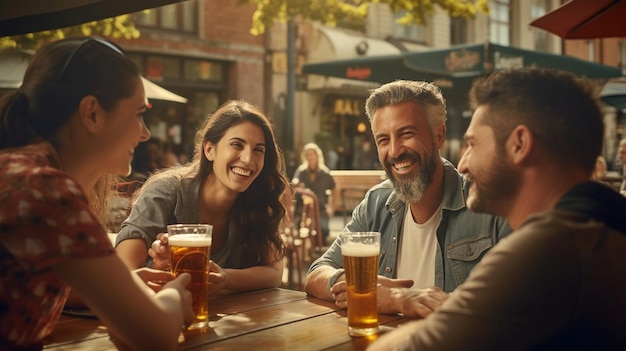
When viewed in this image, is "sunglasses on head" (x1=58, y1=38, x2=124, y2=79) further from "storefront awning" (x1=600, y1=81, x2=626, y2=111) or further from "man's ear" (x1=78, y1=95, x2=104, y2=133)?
"storefront awning" (x1=600, y1=81, x2=626, y2=111)

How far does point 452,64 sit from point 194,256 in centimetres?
721

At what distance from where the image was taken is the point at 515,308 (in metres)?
1.33

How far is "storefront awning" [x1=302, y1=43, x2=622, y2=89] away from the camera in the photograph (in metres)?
8.66

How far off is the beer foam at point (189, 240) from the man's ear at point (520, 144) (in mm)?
926

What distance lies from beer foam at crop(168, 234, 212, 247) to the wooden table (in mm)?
259

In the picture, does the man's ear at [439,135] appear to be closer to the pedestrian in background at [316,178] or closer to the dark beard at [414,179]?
the dark beard at [414,179]

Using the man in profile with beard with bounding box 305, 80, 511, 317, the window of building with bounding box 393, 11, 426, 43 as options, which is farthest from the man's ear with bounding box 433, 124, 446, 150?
the window of building with bounding box 393, 11, 426, 43

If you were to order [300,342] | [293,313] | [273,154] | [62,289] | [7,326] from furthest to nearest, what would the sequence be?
[273,154], [293,313], [300,342], [62,289], [7,326]

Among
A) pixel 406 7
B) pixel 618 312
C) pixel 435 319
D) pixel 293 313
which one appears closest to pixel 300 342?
pixel 293 313

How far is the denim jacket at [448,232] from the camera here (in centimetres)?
284

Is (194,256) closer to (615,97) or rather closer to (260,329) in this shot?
(260,329)

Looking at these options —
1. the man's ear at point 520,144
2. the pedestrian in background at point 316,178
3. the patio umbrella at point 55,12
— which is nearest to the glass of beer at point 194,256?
the patio umbrella at point 55,12

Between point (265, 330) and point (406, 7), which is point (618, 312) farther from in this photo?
point (406, 7)

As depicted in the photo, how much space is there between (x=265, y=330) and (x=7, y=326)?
73 centimetres
